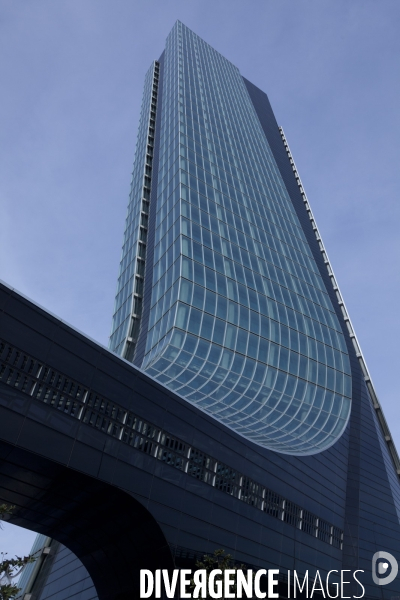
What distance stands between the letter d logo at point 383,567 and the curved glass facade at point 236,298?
37.0ft

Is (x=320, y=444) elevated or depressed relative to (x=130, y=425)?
elevated

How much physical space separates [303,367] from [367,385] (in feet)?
71.3

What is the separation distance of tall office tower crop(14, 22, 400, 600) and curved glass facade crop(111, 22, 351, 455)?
300mm

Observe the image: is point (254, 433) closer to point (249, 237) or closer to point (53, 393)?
point (53, 393)

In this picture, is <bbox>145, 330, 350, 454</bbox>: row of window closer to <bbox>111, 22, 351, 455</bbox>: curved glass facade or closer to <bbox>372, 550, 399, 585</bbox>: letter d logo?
<bbox>111, 22, 351, 455</bbox>: curved glass facade

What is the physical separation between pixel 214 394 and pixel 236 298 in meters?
18.1

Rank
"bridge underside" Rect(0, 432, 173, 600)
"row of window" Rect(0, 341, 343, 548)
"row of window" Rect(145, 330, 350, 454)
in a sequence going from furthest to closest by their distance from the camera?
1. "row of window" Rect(145, 330, 350, 454)
2. "bridge underside" Rect(0, 432, 173, 600)
3. "row of window" Rect(0, 341, 343, 548)

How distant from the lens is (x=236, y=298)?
225 feet

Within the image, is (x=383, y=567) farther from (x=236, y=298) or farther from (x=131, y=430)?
(x=131, y=430)

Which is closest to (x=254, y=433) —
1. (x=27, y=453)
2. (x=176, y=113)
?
(x=27, y=453)

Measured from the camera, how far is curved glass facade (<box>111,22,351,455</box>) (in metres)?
57.3

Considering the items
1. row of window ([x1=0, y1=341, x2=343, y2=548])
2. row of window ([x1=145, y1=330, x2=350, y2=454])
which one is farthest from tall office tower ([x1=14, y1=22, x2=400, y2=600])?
row of window ([x1=145, y1=330, x2=350, y2=454])

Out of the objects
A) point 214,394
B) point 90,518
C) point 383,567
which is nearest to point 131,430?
point 90,518

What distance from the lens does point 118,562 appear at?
37.3m
